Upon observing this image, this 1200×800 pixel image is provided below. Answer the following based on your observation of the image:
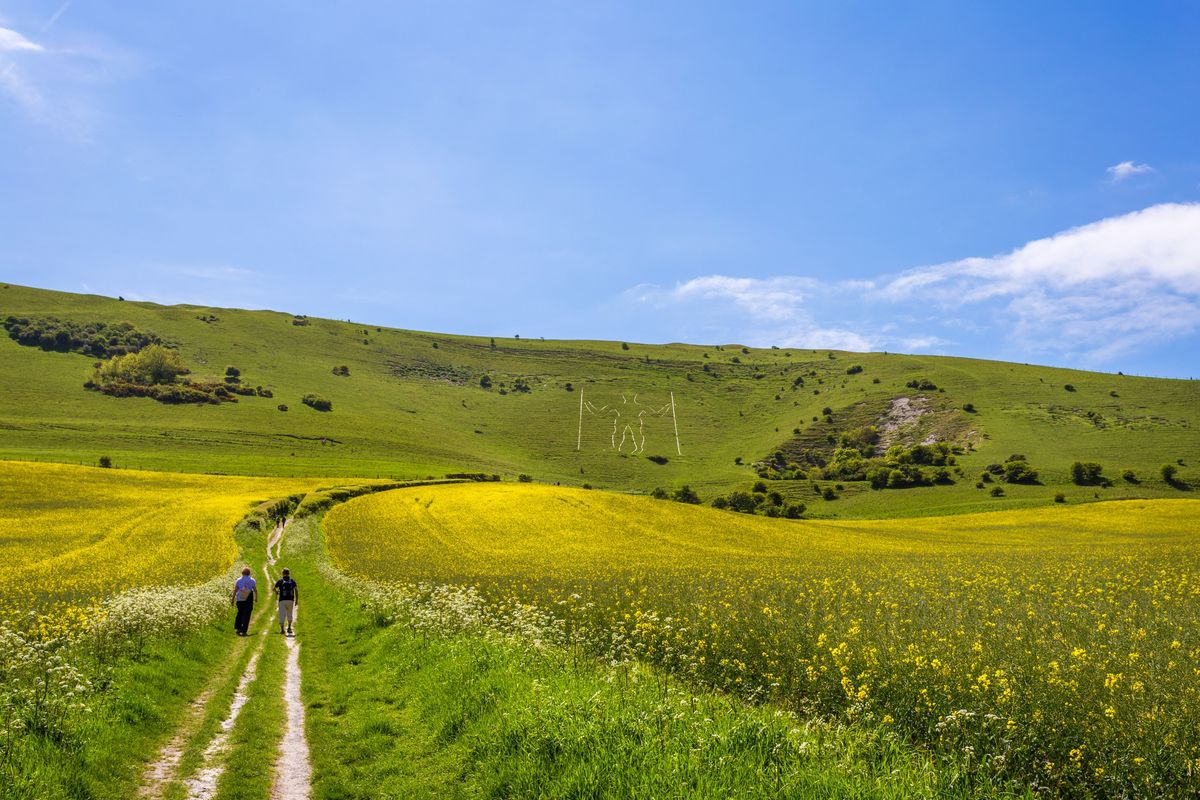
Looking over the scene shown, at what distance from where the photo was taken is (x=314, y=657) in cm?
1912

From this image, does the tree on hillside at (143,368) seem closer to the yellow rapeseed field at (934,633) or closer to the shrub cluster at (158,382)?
the shrub cluster at (158,382)

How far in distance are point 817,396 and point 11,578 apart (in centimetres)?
17691

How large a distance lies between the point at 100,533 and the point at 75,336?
500 feet

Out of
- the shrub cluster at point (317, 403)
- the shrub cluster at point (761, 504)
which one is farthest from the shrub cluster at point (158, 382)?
the shrub cluster at point (761, 504)

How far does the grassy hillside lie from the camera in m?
103

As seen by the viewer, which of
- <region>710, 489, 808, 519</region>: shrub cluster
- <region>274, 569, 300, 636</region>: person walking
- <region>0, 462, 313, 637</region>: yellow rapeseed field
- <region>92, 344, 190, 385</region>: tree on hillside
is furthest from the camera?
<region>92, 344, 190, 385</region>: tree on hillside

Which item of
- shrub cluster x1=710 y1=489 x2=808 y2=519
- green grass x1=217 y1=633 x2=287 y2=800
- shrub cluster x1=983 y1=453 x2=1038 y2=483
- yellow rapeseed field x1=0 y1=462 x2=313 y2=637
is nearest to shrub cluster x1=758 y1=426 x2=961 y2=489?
shrub cluster x1=983 y1=453 x2=1038 y2=483

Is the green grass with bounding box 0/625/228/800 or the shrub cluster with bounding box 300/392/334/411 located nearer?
the green grass with bounding box 0/625/228/800

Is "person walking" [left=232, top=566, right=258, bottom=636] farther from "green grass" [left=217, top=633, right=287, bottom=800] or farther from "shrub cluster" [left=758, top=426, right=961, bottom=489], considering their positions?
"shrub cluster" [left=758, top=426, right=961, bottom=489]

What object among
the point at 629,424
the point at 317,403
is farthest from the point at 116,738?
the point at 629,424

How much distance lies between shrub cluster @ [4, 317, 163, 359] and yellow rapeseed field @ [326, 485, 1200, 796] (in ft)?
512

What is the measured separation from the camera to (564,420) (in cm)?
17175

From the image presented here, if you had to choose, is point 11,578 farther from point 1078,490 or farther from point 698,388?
point 698,388

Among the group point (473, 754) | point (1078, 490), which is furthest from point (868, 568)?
point (1078, 490)
